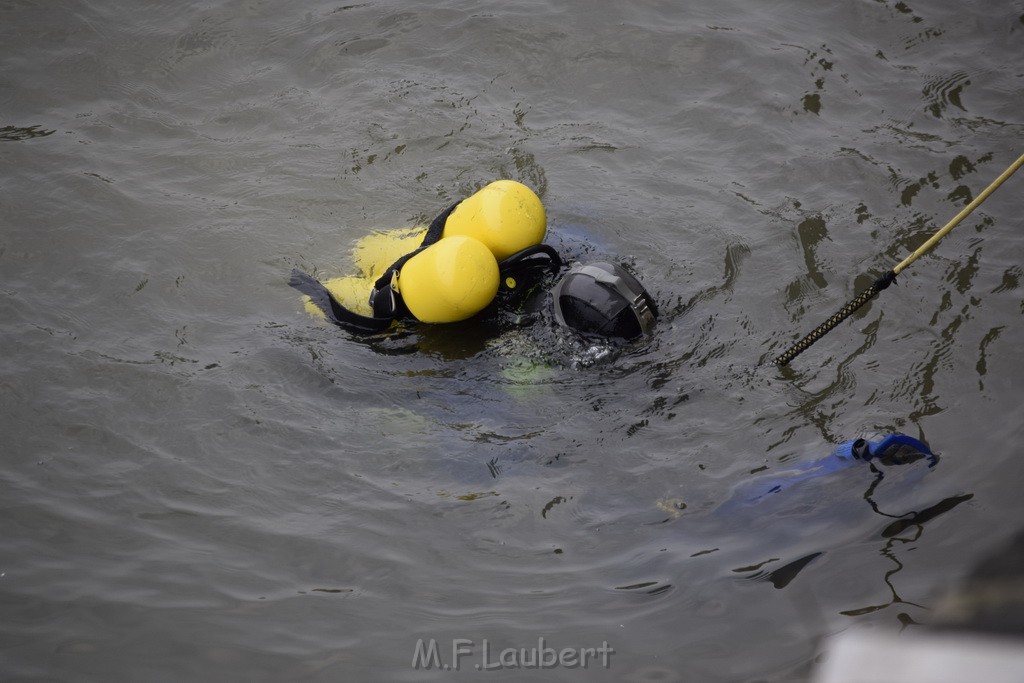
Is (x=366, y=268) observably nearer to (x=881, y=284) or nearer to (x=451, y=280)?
(x=451, y=280)

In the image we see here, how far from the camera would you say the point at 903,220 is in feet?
19.9

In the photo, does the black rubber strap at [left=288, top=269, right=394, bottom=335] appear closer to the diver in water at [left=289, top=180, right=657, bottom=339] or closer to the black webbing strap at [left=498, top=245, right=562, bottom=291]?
the diver in water at [left=289, top=180, right=657, bottom=339]

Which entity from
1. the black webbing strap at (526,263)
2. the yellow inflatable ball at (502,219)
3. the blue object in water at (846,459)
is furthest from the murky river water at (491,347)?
the yellow inflatable ball at (502,219)

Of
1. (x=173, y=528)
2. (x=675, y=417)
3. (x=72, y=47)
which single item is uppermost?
(x=72, y=47)

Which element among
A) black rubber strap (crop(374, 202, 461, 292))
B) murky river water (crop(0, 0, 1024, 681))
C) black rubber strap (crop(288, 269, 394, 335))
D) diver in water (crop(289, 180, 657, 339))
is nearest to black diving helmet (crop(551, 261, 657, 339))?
diver in water (crop(289, 180, 657, 339))

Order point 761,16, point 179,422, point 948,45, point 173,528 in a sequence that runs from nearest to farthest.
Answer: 1. point 173,528
2. point 179,422
3. point 948,45
4. point 761,16

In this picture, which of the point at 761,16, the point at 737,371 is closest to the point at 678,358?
the point at 737,371

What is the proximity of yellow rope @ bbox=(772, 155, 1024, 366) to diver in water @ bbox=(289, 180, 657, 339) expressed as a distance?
2.74 ft

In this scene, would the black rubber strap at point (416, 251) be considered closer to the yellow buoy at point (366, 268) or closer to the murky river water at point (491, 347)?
the yellow buoy at point (366, 268)

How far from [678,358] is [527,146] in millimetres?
2700

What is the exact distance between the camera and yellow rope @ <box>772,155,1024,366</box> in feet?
12.8

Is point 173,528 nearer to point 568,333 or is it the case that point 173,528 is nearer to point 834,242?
point 568,333

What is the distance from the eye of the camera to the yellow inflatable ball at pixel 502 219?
4.88 meters

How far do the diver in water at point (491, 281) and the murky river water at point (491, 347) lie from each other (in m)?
0.21
